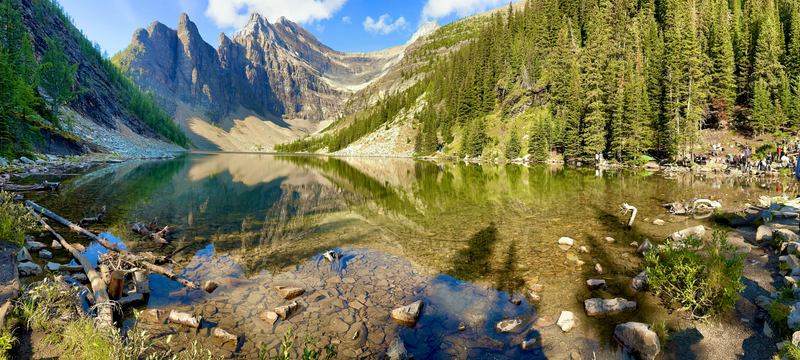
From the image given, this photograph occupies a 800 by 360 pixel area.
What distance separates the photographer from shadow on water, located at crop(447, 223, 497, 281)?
1071 centimetres

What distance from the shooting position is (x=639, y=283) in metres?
8.65

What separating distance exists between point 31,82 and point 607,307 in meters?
101

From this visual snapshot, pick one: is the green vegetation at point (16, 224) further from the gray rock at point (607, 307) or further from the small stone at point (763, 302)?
the small stone at point (763, 302)

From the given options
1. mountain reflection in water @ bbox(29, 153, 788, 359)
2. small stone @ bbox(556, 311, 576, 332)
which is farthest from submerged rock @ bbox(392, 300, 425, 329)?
small stone @ bbox(556, 311, 576, 332)

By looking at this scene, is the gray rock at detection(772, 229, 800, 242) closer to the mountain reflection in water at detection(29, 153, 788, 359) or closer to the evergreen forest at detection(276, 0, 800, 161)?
the mountain reflection in water at detection(29, 153, 788, 359)

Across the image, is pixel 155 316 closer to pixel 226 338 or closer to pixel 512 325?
pixel 226 338

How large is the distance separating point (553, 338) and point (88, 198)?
97.3 ft

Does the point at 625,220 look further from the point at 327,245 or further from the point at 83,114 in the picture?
the point at 83,114

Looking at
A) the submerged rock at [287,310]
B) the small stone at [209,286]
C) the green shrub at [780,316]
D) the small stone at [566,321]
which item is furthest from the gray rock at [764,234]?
the small stone at [209,286]

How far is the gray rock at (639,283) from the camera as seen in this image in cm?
858

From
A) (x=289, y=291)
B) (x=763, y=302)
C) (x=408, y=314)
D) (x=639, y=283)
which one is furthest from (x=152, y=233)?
(x=763, y=302)

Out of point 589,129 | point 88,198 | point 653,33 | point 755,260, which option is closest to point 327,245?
point 755,260

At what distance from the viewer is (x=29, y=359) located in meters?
4.67

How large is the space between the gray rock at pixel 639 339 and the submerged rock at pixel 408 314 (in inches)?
176
